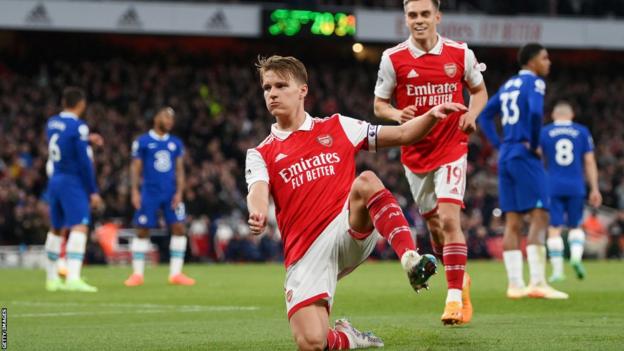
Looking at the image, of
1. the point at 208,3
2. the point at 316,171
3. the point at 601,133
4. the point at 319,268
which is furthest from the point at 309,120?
the point at 601,133

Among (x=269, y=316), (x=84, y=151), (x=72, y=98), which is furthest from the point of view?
(x=72, y=98)

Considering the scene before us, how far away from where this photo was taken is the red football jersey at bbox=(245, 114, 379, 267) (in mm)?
6367

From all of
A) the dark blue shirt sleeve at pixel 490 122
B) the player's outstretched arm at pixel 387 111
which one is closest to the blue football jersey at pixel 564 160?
the dark blue shirt sleeve at pixel 490 122

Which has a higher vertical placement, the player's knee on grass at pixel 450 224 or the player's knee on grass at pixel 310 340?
the player's knee on grass at pixel 450 224

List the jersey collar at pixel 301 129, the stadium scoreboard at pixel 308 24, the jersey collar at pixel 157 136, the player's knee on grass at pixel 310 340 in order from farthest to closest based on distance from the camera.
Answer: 1. the stadium scoreboard at pixel 308 24
2. the jersey collar at pixel 157 136
3. the jersey collar at pixel 301 129
4. the player's knee on grass at pixel 310 340

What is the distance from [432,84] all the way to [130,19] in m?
22.2

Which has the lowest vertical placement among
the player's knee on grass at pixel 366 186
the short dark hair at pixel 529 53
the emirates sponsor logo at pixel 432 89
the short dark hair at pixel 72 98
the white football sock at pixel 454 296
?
the white football sock at pixel 454 296

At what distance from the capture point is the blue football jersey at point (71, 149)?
13.8 metres

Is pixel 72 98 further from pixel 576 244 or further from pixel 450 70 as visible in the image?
pixel 576 244

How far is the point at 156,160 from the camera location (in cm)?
1588

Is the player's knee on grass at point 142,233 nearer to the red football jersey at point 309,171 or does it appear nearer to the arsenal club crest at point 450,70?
the arsenal club crest at point 450,70

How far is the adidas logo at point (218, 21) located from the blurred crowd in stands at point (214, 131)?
2.17 meters

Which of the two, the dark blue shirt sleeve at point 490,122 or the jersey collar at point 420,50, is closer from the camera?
the jersey collar at point 420,50

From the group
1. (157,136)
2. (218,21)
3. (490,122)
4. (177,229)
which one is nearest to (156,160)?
(157,136)
